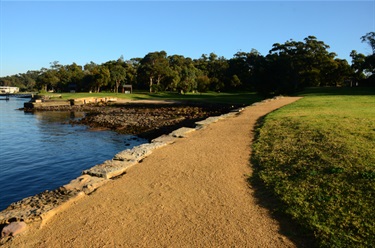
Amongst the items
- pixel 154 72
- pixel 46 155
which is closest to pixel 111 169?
pixel 46 155

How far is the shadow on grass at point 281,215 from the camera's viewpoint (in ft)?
12.7

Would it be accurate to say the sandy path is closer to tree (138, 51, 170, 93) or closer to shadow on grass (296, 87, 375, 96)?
shadow on grass (296, 87, 375, 96)

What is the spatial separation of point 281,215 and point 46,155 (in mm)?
11849

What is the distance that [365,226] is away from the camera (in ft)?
12.9

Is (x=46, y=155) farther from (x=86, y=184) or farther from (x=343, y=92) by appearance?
(x=343, y=92)

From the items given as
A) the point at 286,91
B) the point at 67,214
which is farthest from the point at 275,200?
the point at 286,91

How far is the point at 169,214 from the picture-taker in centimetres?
468

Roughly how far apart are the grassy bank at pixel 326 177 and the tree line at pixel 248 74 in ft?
121

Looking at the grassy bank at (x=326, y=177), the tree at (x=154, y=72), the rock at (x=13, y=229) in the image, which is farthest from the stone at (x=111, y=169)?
the tree at (x=154, y=72)

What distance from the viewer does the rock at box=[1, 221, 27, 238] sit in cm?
418

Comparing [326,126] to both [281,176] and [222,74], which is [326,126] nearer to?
[281,176]

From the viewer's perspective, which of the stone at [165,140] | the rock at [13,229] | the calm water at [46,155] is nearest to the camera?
the rock at [13,229]

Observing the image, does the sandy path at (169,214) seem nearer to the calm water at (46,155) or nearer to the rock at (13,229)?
the rock at (13,229)

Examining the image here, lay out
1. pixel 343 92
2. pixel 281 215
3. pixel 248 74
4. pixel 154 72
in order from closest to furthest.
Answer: pixel 281 215 < pixel 343 92 < pixel 154 72 < pixel 248 74
